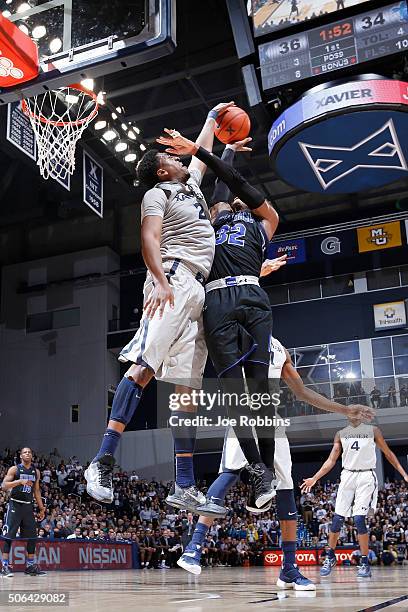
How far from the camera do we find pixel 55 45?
275 inches

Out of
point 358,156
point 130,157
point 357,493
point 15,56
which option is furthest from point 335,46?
point 130,157

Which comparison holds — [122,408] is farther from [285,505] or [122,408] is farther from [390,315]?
[390,315]

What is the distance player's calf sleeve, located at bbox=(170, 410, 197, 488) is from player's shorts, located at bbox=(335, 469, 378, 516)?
5.69 meters

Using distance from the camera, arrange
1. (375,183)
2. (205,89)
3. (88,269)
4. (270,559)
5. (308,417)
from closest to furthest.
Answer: (375,183), (270,559), (205,89), (308,417), (88,269)

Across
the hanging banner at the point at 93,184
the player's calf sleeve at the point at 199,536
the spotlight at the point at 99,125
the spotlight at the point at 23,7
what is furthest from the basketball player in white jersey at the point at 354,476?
the spotlight at the point at 99,125

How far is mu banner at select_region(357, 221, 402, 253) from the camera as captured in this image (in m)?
21.5

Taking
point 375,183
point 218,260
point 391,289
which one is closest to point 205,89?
point 375,183

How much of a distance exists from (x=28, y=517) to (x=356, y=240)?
52.1 feet

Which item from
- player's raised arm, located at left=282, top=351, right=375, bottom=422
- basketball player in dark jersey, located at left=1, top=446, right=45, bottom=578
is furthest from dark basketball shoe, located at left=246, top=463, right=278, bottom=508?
basketball player in dark jersey, located at left=1, top=446, right=45, bottom=578

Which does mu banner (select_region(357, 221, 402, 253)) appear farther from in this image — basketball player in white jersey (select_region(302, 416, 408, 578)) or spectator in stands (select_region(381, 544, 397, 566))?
basketball player in white jersey (select_region(302, 416, 408, 578))

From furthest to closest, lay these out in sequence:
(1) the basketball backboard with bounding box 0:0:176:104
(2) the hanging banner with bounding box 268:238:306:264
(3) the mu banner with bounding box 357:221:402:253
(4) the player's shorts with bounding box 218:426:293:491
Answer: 1. (2) the hanging banner with bounding box 268:238:306:264
2. (3) the mu banner with bounding box 357:221:402:253
3. (1) the basketball backboard with bounding box 0:0:176:104
4. (4) the player's shorts with bounding box 218:426:293:491

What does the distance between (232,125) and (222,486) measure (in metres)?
2.66

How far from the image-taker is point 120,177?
72.5 feet

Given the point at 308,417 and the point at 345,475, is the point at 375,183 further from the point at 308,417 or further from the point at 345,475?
the point at 308,417
